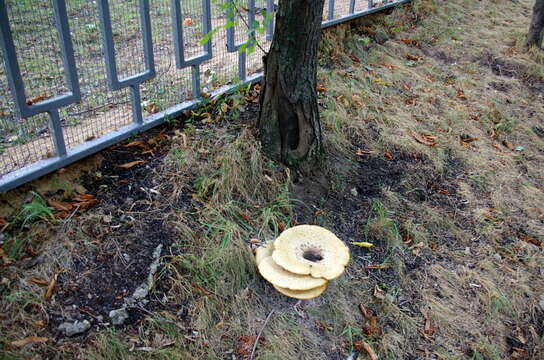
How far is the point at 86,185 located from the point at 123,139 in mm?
482

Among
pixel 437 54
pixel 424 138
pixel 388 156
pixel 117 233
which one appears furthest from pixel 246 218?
pixel 437 54

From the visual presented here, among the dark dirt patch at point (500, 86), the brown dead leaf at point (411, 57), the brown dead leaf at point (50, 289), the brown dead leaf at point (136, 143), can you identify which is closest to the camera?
the brown dead leaf at point (50, 289)

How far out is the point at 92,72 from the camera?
3260 mm

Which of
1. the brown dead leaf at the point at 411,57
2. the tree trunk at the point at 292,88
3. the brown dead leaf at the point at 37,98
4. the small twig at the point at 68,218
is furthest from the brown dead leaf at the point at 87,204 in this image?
the brown dead leaf at the point at 411,57

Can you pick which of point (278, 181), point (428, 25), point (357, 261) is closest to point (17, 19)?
point (278, 181)

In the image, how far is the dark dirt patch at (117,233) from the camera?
259cm

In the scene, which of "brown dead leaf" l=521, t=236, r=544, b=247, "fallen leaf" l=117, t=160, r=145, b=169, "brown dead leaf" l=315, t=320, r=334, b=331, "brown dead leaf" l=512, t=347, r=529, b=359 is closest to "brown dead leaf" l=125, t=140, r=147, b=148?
"fallen leaf" l=117, t=160, r=145, b=169

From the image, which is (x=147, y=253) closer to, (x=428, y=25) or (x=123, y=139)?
(x=123, y=139)

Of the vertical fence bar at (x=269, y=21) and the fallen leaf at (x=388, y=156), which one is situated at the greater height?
the vertical fence bar at (x=269, y=21)

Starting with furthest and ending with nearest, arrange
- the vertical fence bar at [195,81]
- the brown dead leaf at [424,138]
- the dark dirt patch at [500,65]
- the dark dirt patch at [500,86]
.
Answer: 1. the dark dirt patch at [500,65]
2. the dark dirt patch at [500,86]
3. the brown dead leaf at [424,138]
4. the vertical fence bar at [195,81]

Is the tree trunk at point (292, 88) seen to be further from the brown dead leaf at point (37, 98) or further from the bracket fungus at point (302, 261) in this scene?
the brown dead leaf at point (37, 98)

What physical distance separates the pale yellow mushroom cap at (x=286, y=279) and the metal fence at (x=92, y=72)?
148 centimetres

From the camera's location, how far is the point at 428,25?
7.57 m

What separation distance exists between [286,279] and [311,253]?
0.27 meters
